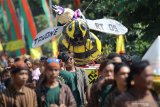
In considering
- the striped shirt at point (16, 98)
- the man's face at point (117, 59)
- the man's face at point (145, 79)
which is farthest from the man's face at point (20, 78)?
the man's face at point (145, 79)

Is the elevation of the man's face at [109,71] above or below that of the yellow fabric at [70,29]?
above

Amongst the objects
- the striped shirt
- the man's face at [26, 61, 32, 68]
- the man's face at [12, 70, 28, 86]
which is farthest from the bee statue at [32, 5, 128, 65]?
the man's face at [12, 70, 28, 86]

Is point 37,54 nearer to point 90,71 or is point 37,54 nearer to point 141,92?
point 90,71

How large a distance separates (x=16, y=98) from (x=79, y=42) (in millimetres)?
5170

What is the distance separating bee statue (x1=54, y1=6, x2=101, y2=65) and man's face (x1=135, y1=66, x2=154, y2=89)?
6.47 m

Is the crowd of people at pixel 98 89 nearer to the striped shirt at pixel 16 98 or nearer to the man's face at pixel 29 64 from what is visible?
the striped shirt at pixel 16 98

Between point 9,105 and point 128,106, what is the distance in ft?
6.99

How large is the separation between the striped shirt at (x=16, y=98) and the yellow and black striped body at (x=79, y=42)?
Result: 190 inches

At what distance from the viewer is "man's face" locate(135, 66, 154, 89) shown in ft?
23.8

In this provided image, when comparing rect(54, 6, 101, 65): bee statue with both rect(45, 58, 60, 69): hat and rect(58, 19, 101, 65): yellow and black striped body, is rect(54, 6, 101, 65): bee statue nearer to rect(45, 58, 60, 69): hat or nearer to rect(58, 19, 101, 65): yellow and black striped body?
rect(58, 19, 101, 65): yellow and black striped body

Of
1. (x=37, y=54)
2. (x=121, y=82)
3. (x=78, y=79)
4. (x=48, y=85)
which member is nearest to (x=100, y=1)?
(x=37, y=54)

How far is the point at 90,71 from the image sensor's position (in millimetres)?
12969

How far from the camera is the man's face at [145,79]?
724 cm

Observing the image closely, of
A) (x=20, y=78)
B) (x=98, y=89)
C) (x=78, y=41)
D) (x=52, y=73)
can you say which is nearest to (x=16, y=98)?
(x=20, y=78)
